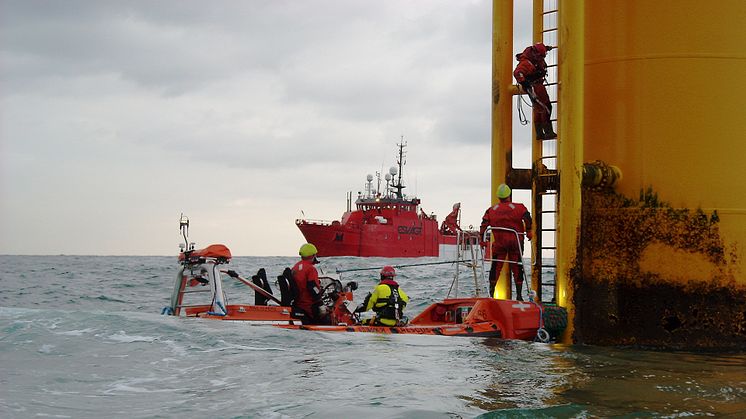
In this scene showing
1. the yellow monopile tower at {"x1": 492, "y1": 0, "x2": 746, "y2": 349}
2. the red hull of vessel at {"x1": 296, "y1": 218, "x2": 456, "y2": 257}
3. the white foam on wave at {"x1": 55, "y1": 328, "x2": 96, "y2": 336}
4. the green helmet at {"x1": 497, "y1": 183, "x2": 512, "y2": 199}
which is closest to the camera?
the yellow monopile tower at {"x1": 492, "y1": 0, "x2": 746, "y2": 349}

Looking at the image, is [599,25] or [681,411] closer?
[681,411]

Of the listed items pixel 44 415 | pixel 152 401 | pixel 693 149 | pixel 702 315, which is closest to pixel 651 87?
pixel 693 149

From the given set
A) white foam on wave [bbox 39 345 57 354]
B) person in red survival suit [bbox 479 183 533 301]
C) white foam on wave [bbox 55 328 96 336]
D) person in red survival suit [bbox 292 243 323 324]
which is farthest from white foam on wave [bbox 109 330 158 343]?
person in red survival suit [bbox 479 183 533 301]

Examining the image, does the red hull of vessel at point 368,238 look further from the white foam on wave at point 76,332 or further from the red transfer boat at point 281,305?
the white foam on wave at point 76,332

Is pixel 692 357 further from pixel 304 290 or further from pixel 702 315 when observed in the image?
pixel 304 290

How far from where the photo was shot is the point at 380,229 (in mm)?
59500

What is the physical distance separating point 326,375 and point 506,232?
5135 mm

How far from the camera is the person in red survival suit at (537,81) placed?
10.8m

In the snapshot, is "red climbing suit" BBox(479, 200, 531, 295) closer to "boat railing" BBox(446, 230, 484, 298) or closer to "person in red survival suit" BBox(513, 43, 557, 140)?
"boat railing" BBox(446, 230, 484, 298)

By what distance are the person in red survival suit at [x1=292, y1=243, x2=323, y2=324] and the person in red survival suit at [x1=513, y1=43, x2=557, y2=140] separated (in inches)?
147

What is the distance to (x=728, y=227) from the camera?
385 inches

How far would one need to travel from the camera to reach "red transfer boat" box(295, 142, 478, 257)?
59.6 meters

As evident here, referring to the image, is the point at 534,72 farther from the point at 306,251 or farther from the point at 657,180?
the point at 306,251

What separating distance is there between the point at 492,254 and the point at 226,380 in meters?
5.67
